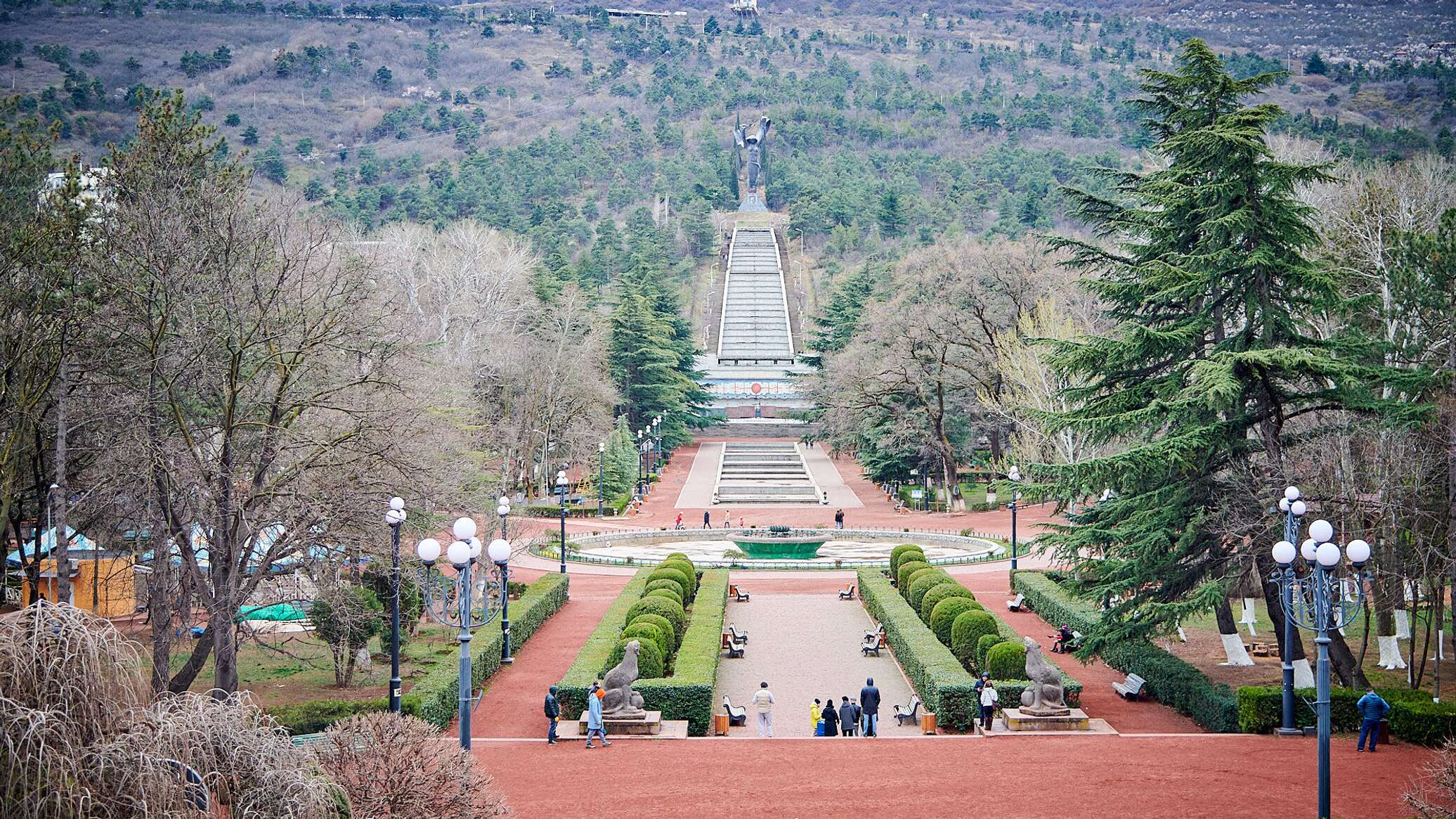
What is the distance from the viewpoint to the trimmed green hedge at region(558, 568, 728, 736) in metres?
19.3

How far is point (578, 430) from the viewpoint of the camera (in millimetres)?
49812

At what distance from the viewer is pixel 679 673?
2059 centimetres

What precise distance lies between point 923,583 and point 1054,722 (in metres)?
9.66

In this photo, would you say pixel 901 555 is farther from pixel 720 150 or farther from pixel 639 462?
pixel 720 150

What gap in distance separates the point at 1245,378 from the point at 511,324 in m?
43.9

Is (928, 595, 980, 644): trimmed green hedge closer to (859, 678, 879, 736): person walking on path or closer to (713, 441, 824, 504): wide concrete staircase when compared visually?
(859, 678, 879, 736): person walking on path

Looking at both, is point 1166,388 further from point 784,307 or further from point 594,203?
point 594,203

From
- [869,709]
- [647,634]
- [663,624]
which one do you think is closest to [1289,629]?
[869,709]

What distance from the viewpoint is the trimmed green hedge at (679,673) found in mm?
19328

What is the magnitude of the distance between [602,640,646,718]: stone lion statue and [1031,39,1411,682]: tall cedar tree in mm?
7299

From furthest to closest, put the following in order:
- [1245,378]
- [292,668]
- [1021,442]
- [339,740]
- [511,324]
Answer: [511,324]
[1021,442]
[292,668]
[1245,378]
[339,740]

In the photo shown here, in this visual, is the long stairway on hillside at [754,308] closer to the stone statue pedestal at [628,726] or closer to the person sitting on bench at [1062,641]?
the person sitting on bench at [1062,641]

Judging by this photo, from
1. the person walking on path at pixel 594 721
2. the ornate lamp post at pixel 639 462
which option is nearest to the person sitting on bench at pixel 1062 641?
the person walking on path at pixel 594 721

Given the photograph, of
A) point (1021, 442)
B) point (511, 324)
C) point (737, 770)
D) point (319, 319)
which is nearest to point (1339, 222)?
point (1021, 442)
